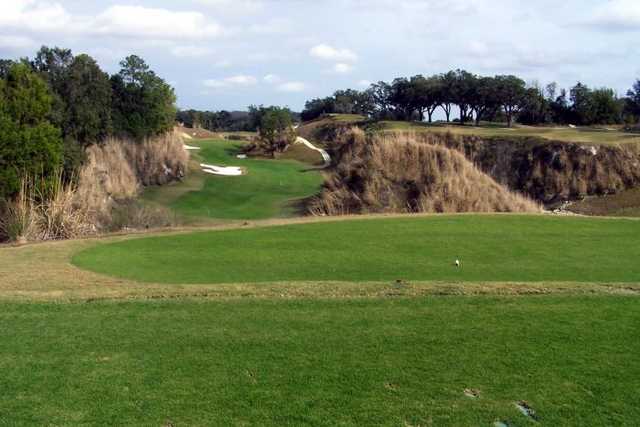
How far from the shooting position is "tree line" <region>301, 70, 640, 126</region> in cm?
6812

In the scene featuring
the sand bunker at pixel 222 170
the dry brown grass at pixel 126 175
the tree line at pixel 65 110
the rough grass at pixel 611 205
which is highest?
the tree line at pixel 65 110

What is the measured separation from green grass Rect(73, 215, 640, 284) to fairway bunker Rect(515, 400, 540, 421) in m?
5.00

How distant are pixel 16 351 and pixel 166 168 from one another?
38.7 m

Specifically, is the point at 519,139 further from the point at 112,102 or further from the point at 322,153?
the point at 112,102

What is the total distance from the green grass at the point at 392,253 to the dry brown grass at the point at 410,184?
24.3 ft

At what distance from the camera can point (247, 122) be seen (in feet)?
353

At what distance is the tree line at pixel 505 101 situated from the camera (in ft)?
224

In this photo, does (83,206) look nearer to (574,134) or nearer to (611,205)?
(611,205)

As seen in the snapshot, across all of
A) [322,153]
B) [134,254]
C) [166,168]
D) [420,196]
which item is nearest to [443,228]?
[134,254]

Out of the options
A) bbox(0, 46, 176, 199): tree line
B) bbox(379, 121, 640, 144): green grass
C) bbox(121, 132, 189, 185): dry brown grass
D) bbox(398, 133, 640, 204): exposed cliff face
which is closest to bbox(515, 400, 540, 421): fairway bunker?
bbox(0, 46, 176, 199): tree line

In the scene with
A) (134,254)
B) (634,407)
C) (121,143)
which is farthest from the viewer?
(121,143)

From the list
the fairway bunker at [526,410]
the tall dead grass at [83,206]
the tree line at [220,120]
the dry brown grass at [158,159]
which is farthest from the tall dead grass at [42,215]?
the tree line at [220,120]

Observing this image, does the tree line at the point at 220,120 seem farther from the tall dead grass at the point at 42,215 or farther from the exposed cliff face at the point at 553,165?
the tall dead grass at the point at 42,215

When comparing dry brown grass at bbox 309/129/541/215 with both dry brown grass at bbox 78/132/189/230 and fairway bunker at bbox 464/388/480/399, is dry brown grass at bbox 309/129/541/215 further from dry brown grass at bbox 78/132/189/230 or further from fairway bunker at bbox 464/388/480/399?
fairway bunker at bbox 464/388/480/399
